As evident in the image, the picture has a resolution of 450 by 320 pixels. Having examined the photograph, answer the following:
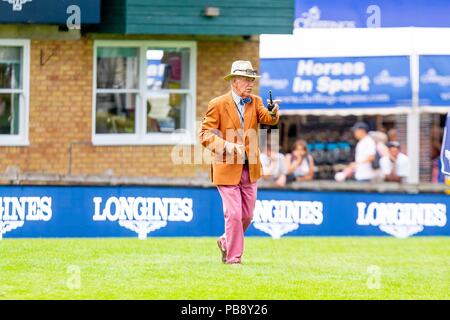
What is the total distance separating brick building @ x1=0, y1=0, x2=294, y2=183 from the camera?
24016mm

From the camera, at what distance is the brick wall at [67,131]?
79.2ft

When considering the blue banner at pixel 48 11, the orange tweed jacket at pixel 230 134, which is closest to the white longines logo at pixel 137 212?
the blue banner at pixel 48 11

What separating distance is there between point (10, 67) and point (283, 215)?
20.0 feet

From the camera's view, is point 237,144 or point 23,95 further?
point 23,95

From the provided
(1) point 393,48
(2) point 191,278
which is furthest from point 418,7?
(2) point 191,278

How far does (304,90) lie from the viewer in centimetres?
2838

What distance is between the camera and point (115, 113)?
24.8 metres

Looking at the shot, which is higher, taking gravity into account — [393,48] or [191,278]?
[393,48]

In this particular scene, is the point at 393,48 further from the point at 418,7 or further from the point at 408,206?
the point at 408,206

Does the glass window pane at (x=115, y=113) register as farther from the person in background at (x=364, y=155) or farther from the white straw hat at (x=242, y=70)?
the white straw hat at (x=242, y=70)

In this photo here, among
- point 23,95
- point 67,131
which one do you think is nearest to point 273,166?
point 67,131

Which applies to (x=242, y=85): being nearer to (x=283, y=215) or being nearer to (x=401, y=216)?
(x=283, y=215)

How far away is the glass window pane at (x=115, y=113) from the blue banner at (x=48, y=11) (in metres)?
1.81

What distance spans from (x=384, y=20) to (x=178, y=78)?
3.70 m
